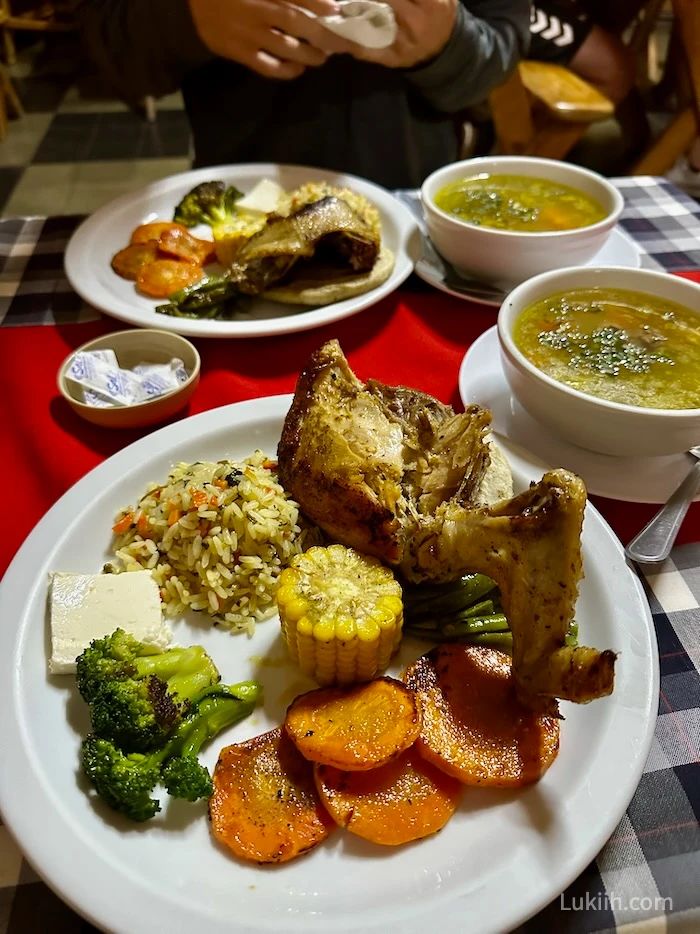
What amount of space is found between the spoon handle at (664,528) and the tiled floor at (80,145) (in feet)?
21.9

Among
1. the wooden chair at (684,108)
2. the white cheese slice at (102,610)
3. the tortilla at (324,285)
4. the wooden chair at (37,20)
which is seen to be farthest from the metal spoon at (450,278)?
the wooden chair at (37,20)

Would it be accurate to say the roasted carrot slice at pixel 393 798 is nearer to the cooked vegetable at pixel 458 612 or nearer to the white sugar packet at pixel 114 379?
Result: the cooked vegetable at pixel 458 612

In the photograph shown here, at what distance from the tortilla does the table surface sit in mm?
116

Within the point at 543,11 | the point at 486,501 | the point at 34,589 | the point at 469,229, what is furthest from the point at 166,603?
the point at 543,11

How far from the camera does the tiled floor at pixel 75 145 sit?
7.26 m

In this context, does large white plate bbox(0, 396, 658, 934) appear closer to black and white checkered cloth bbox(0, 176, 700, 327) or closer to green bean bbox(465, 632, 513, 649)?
green bean bbox(465, 632, 513, 649)

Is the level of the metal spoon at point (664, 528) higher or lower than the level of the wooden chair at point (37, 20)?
higher

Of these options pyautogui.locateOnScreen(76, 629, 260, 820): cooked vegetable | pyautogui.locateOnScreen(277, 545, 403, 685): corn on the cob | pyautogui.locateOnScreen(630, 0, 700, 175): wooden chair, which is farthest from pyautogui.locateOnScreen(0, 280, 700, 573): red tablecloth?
pyautogui.locateOnScreen(630, 0, 700, 175): wooden chair

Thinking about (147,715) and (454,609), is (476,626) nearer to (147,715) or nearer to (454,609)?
(454,609)

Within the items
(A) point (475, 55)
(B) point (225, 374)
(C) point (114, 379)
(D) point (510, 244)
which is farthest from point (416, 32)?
(C) point (114, 379)

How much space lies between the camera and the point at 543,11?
639 centimetres

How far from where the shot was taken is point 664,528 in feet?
5.77

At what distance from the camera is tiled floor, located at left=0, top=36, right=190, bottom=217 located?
7.26m

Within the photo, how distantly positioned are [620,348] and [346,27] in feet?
6.33
